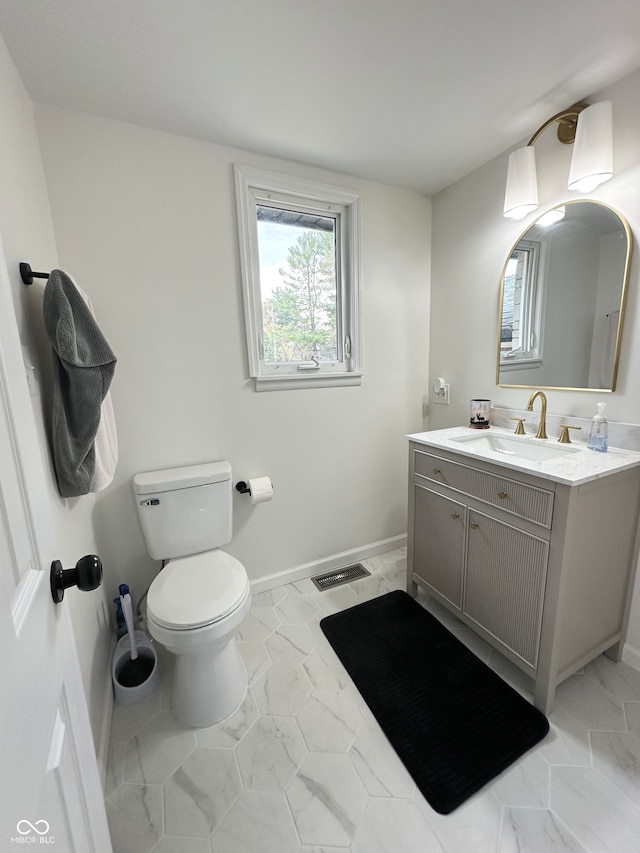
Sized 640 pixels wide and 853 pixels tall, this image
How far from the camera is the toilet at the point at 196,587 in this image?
1.24 metres

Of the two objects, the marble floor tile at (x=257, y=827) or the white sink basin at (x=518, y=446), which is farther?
the white sink basin at (x=518, y=446)

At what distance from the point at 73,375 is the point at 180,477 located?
2.25ft

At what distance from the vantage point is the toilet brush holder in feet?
4.57

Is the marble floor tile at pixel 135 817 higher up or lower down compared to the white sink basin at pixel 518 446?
lower down

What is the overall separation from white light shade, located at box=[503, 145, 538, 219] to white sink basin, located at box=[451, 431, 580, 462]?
1060 millimetres

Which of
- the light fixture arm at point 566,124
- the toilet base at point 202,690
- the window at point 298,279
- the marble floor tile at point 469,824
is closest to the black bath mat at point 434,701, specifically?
the marble floor tile at point 469,824

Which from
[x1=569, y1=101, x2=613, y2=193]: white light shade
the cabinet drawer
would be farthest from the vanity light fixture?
the cabinet drawer

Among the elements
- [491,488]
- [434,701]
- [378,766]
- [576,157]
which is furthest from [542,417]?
[378,766]

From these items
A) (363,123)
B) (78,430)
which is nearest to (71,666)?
(78,430)

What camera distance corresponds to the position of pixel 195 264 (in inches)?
65.2

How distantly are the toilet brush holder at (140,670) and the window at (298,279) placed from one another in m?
1.29

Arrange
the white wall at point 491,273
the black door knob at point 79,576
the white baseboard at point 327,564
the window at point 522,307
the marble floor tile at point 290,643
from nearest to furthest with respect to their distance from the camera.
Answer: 1. the black door knob at point 79,576
2. the white wall at point 491,273
3. the marble floor tile at point 290,643
4. the window at point 522,307
5. the white baseboard at point 327,564

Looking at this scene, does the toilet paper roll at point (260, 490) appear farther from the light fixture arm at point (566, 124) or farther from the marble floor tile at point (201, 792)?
the light fixture arm at point (566, 124)

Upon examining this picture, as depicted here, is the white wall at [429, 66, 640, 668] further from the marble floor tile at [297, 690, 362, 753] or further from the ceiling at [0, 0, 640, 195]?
the marble floor tile at [297, 690, 362, 753]
